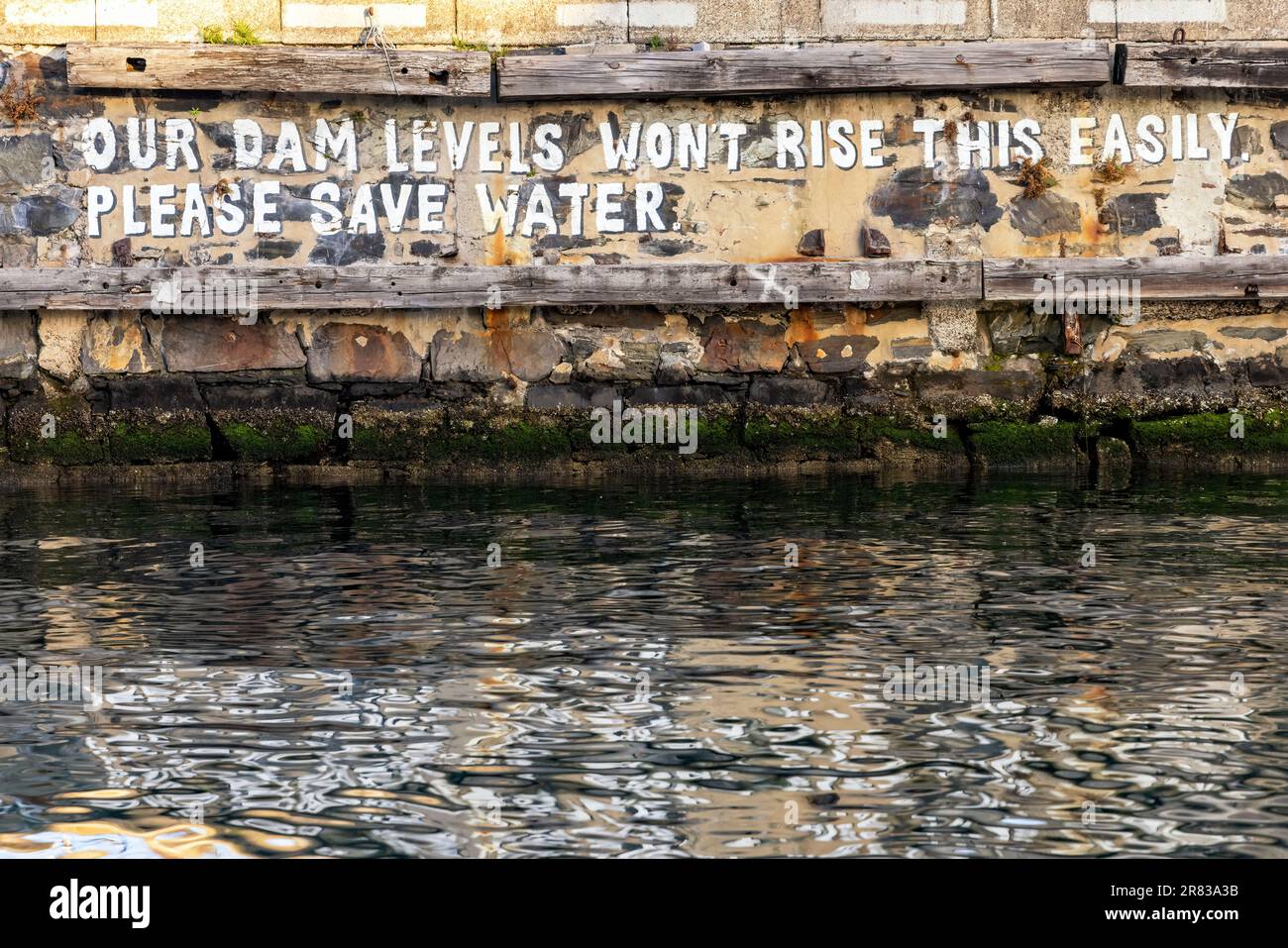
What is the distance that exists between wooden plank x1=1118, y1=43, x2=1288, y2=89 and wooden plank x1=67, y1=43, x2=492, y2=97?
154 inches

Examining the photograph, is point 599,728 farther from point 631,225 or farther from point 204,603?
point 631,225

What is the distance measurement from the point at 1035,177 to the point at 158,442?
5.61 m

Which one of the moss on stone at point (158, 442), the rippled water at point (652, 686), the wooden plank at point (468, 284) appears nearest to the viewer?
the rippled water at point (652, 686)

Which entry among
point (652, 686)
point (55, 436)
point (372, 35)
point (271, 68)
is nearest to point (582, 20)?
point (372, 35)

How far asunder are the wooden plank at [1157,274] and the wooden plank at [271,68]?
3351 millimetres

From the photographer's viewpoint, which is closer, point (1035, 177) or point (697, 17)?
point (697, 17)

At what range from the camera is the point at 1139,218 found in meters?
11.9

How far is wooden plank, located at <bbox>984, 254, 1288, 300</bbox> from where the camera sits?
38.0 ft

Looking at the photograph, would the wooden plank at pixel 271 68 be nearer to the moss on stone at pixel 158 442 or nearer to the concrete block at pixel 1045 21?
the moss on stone at pixel 158 442

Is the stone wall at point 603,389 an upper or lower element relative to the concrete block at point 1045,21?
lower

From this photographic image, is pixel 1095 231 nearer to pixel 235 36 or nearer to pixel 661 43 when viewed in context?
pixel 661 43

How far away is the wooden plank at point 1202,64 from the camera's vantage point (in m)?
11.7

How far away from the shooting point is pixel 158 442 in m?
11.7

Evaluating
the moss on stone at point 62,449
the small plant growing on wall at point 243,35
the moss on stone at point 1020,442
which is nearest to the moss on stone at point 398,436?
the moss on stone at point 62,449
